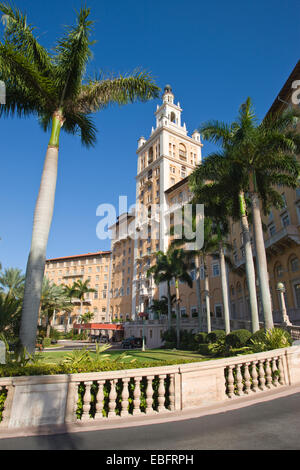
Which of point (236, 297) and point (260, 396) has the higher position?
point (236, 297)

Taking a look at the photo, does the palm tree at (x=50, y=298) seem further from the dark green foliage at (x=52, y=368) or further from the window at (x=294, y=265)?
the dark green foliage at (x=52, y=368)

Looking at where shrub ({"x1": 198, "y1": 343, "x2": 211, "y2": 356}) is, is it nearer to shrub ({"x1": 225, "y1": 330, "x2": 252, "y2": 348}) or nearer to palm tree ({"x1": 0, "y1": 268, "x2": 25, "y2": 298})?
shrub ({"x1": 225, "y1": 330, "x2": 252, "y2": 348})

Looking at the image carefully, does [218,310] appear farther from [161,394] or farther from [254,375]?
[161,394]

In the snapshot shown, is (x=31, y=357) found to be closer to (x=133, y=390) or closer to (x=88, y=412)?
(x=88, y=412)

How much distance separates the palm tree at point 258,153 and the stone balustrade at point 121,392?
384 inches

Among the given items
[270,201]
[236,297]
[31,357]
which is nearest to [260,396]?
[31,357]

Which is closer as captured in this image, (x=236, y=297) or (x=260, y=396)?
(x=260, y=396)

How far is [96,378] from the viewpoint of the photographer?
5.72 metres

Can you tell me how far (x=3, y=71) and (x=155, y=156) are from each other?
2447 inches

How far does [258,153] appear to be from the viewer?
1773 centimetres

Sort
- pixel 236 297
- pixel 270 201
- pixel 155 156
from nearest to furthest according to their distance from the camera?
pixel 270 201 < pixel 236 297 < pixel 155 156

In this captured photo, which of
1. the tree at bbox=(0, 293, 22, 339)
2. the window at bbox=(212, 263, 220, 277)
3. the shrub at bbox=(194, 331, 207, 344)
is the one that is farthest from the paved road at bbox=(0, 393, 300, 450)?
the window at bbox=(212, 263, 220, 277)

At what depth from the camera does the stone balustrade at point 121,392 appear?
5270 mm

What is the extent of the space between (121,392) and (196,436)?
1.90 m
